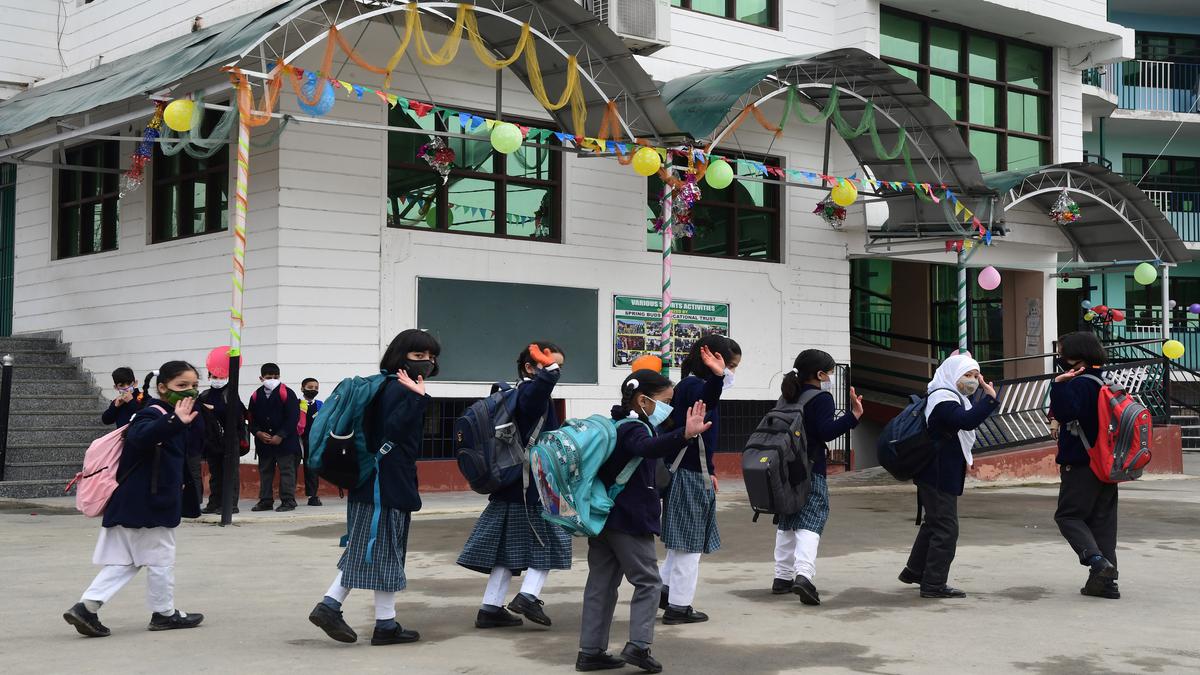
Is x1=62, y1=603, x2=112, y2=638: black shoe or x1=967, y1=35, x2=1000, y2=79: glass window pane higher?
x1=967, y1=35, x2=1000, y2=79: glass window pane

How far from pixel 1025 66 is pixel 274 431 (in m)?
15.3

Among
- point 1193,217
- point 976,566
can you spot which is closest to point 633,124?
point 976,566

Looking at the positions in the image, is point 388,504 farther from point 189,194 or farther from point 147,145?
point 189,194

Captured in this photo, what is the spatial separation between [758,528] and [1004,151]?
486 inches

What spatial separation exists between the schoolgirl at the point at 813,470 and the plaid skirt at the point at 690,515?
2.21ft

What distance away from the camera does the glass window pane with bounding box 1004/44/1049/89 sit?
2289 cm

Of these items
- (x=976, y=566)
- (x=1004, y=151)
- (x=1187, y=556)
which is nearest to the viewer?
(x=976, y=566)

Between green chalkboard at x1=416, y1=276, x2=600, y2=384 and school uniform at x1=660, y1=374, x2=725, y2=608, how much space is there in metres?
8.41

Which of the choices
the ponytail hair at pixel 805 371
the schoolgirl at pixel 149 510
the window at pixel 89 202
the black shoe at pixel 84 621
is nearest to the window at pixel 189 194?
the window at pixel 89 202

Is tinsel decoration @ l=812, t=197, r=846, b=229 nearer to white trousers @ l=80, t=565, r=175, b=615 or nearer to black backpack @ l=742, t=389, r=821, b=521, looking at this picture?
black backpack @ l=742, t=389, r=821, b=521

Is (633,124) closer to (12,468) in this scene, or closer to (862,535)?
(862,535)

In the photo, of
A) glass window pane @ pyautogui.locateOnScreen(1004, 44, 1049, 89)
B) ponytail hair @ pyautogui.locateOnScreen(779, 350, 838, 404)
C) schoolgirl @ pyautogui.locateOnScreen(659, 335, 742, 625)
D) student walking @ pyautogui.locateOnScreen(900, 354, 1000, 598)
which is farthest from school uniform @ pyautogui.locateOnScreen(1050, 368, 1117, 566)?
glass window pane @ pyautogui.locateOnScreen(1004, 44, 1049, 89)

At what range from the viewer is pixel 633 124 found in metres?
15.9

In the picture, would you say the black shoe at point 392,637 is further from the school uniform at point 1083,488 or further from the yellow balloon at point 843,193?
the yellow balloon at point 843,193
